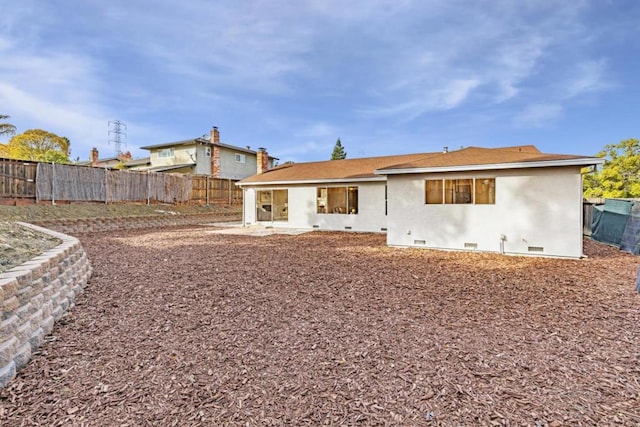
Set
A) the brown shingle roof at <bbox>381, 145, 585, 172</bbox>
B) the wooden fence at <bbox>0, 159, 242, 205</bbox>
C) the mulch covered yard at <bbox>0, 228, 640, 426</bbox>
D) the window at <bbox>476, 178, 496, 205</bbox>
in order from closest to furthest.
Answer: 1. the mulch covered yard at <bbox>0, 228, 640, 426</bbox>
2. the brown shingle roof at <bbox>381, 145, 585, 172</bbox>
3. the window at <bbox>476, 178, 496, 205</bbox>
4. the wooden fence at <bbox>0, 159, 242, 205</bbox>

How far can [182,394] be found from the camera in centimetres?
229

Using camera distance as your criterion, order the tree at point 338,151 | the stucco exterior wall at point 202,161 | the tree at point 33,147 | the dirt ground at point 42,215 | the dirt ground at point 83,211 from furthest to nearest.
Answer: the tree at point 338,151
the tree at point 33,147
the stucco exterior wall at point 202,161
the dirt ground at point 83,211
the dirt ground at point 42,215

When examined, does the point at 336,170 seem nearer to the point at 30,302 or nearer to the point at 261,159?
the point at 261,159

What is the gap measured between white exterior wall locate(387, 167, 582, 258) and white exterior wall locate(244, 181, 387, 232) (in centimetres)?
317

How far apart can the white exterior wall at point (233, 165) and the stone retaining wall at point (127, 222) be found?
8.38 meters

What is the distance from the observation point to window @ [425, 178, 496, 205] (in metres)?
8.66

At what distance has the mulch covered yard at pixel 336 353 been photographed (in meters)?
2.12

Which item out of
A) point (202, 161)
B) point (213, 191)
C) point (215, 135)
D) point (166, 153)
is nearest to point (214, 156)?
point (202, 161)

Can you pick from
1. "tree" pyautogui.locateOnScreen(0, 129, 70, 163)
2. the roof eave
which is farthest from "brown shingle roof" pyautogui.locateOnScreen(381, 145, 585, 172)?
"tree" pyautogui.locateOnScreen(0, 129, 70, 163)

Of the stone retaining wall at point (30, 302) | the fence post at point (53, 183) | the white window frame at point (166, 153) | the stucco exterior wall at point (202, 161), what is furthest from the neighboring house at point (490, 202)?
the white window frame at point (166, 153)

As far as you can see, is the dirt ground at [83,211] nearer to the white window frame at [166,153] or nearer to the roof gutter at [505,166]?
the white window frame at [166,153]

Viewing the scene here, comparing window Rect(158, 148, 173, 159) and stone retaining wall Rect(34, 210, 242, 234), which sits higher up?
window Rect(158, 148, 173, 159)

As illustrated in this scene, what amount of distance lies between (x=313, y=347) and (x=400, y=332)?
975mm

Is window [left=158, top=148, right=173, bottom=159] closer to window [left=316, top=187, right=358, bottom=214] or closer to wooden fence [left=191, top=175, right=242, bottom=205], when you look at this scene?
wooden fence [left=191, top=175, right=242, bottom=205]
